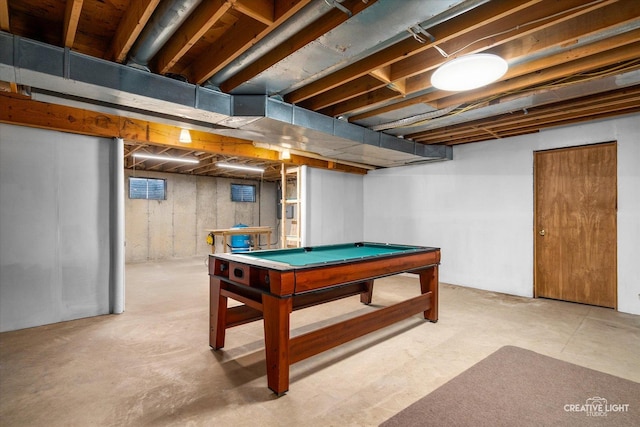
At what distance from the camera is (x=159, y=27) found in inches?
84.4

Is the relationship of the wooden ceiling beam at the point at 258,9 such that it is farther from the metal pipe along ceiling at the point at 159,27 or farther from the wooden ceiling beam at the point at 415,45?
the wooden ceiling beam at the point at 415,45

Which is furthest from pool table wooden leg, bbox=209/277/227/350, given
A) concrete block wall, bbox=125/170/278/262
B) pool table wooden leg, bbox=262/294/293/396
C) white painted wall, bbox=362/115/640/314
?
concrete block wall, bbox=125/170/278/262

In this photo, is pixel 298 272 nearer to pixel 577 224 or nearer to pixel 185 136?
pixel 185 136

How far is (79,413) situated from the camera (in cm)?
200

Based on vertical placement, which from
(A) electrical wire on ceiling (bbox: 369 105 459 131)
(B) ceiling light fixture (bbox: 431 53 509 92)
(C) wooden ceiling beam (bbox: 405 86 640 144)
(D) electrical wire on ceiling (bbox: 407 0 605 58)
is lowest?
(B) ceiling light fixture (bbox: 431 53 509 92)

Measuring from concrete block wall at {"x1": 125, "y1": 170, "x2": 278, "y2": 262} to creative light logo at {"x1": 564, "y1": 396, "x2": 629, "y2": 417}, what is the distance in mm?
A: 8204

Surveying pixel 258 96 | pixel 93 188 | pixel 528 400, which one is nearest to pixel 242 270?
pixel 258 96

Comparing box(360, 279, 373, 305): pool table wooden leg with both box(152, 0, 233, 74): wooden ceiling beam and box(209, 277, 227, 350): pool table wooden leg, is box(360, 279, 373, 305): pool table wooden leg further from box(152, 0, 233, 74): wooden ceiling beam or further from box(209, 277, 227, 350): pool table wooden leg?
box(152, 0, 233, 74): wooden ceiling beam

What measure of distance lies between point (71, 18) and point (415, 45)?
237 cm

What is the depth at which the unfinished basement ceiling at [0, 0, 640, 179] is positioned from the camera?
2027 mm

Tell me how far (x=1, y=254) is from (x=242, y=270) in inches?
115

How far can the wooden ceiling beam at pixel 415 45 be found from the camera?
1960mm

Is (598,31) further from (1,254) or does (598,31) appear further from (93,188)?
(1,254)

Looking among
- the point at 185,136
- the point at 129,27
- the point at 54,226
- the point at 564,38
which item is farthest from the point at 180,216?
the point at 564,38
